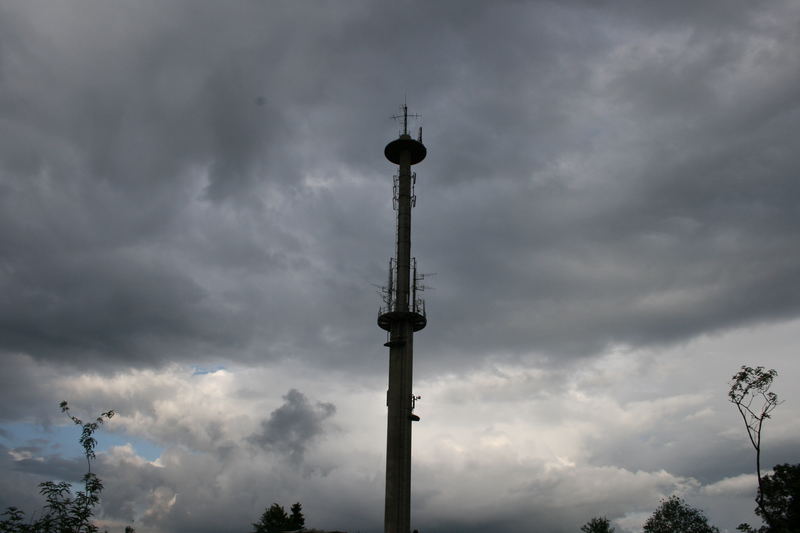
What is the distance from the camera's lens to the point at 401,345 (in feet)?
184

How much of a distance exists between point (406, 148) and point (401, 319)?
18.1 meters

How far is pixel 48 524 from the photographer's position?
2445cm

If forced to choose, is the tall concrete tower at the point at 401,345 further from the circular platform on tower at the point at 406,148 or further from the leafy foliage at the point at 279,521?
the leafy foliage at the point at 279,521

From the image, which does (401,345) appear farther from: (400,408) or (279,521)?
(279,521)

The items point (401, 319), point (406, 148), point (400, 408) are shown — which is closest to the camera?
point (400, 408)

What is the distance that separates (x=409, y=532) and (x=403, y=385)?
11838 mm

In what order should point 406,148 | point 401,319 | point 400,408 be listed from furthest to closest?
point 406,148, point 401,319, point 400,408

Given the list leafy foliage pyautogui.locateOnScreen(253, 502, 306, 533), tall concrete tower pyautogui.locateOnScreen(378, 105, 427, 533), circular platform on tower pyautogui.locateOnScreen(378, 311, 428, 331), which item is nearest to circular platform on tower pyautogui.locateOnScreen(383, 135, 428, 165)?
tall concrete tower pyautogui.locateOnScreen(378, 105, 427, 533)

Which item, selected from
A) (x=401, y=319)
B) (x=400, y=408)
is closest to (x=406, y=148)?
(x=401, y=319)

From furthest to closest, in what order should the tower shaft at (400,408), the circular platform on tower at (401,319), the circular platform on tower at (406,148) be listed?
the circular platform on tower at (406,148), the circular platform on tower at (401,319), the tower shaft at (400,408)

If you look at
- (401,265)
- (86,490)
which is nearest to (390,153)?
(401,265)

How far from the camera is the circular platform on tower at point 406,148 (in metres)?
63.8

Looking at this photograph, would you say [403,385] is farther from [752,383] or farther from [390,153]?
[752,383]

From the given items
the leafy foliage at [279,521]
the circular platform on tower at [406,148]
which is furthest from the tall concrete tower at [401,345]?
the leafy foliage at [279,521]
